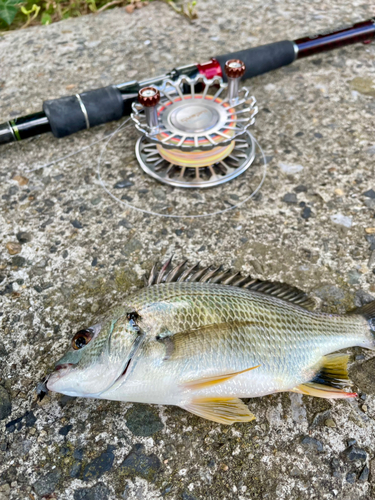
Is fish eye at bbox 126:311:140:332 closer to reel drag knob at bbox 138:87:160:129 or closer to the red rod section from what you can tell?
reel drag knob at bbox 138:87:160:129

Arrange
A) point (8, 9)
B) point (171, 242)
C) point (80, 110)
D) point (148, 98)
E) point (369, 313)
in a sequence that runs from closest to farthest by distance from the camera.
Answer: point (369, 313) → point (148, 98) → point (171, 242) → point (80, 110) → point (8, 9)

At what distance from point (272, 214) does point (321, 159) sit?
2.07 feet

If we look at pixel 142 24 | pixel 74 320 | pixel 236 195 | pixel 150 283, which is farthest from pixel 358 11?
pixel 74 320

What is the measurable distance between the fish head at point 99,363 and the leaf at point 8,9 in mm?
3859

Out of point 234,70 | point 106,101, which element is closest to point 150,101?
point 234,70

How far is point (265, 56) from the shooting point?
318cm

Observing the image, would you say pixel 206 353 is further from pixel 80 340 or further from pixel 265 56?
pixel 265 56

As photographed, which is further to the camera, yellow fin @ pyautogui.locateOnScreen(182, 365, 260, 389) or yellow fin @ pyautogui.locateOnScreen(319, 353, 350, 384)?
yellow fin @ pyautogui.locateOnScreen(319, 353, 350, 384)

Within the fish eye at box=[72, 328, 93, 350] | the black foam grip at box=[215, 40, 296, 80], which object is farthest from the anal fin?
the black foam grip at box=[215, 40, 296, 80]

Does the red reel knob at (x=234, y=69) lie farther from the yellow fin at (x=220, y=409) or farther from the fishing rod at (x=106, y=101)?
the yellow fin at (x=220, y=409)

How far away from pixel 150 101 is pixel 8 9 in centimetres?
297

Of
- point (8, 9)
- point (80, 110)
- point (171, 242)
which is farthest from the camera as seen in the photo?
point (8, 9)

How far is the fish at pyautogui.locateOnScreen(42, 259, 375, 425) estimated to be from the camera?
62.1 inches

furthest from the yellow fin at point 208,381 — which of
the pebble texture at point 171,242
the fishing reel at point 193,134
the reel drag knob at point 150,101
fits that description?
the reel drag knob at point 150,101
